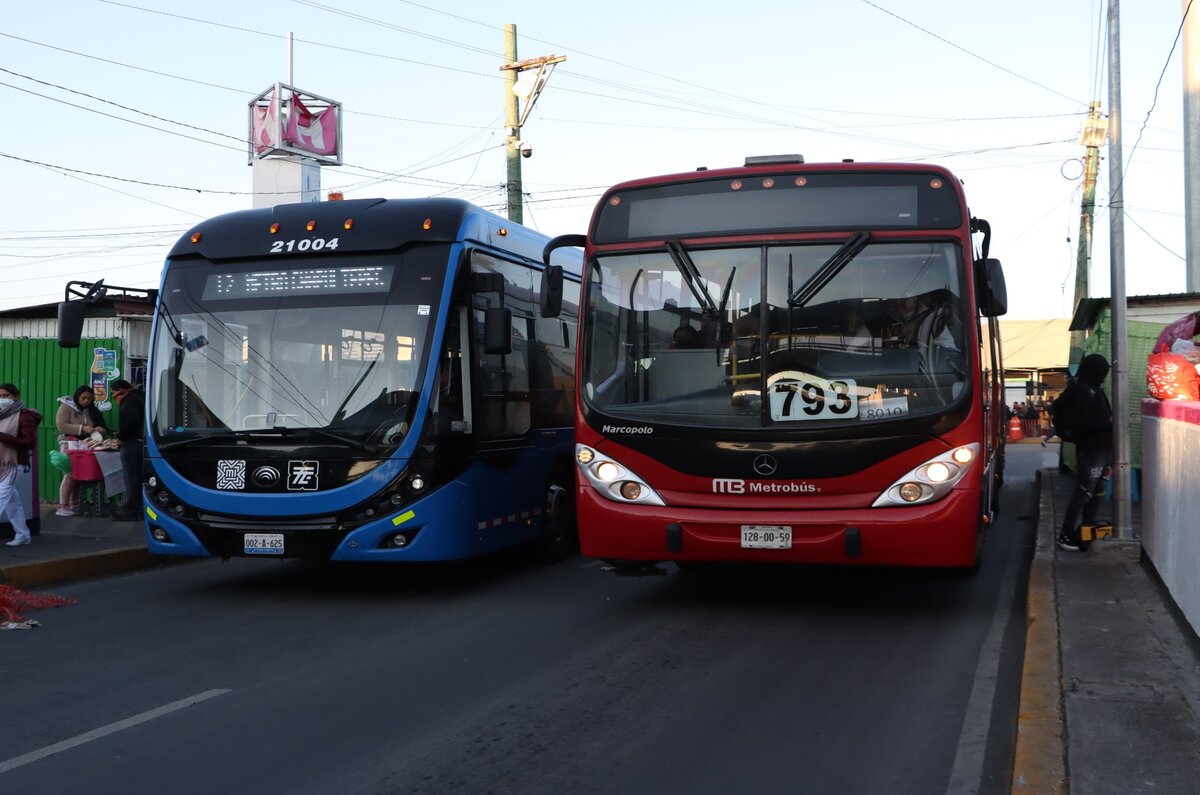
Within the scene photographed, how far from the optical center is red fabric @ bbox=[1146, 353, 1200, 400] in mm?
9570

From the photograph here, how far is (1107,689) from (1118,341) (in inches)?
241

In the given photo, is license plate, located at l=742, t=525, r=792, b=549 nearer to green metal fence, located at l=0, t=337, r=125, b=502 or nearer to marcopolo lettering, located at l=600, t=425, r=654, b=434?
marcopolo lettering, located at l=600, t=425, r=654, b=434

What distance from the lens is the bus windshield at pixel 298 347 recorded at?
903cm

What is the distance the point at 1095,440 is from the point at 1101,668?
547 centimetres

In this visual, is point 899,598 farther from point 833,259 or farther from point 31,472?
point 31,472

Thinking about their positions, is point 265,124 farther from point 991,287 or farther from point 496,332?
point 991,287

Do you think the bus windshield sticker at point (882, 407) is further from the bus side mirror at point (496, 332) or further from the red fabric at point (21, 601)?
the red fabric at point (21, 601)

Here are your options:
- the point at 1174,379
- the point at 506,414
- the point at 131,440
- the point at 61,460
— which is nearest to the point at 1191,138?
the point at 1174,379

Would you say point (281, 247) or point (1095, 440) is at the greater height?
point (281, 247)

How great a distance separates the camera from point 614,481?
8.27 meters

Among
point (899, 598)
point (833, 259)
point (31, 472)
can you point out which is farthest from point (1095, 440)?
point (31, 472)

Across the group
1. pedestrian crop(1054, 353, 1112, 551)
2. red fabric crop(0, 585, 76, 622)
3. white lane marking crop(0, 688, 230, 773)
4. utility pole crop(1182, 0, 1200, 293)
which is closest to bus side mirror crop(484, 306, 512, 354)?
white lane marking crop(0, 688, 230, 773)

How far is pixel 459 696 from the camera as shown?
6.24m

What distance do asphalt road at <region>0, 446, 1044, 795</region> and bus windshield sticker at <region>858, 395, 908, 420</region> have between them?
1.44 m
